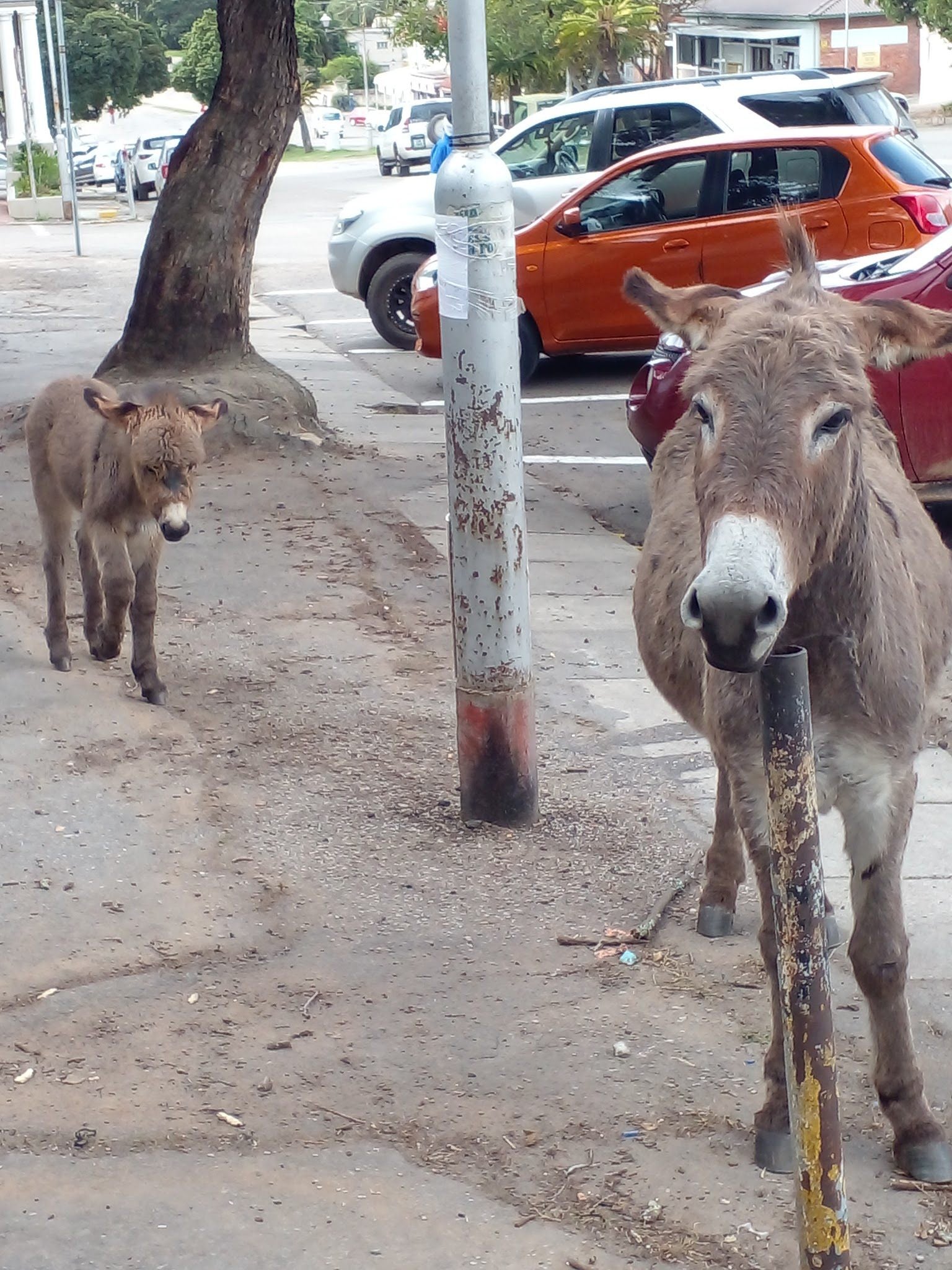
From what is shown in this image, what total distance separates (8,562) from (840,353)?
22.8 ft

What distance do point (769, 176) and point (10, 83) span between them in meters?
40.5

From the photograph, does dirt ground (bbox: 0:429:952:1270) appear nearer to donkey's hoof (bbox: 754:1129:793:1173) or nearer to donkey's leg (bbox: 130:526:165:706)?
donkey's hoof (bbox: 754:1129:793:1173)

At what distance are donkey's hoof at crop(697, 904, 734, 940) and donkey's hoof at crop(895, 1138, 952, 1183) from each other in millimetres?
1299

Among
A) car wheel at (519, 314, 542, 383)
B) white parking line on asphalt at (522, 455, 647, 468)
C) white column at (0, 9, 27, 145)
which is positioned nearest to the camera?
white parking line on asphalt at (522, 455, 647, 468)

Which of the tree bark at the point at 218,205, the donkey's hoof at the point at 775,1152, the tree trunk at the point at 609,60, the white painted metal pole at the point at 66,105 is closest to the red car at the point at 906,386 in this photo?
the tree bark at the point at 218,205

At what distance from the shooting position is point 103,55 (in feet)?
181

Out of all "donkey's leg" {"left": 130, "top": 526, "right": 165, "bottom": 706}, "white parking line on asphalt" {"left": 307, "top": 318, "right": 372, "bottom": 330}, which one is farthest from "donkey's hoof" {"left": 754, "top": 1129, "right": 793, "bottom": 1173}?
"white parking line on asphalt" {"left": 307, "top": 318, "right": 372, "bottom": 330}

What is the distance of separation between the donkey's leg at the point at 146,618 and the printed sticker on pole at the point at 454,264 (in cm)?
220

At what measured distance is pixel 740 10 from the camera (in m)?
56.9

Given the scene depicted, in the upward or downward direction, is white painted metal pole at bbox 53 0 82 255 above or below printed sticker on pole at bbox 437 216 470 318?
above

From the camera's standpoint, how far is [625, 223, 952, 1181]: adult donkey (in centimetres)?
293

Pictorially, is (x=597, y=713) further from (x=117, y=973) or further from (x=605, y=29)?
(x=605, y=29)

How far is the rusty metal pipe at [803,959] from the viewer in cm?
274

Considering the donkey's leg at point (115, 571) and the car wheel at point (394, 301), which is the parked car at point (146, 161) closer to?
the car wheel at point (394, 301)
